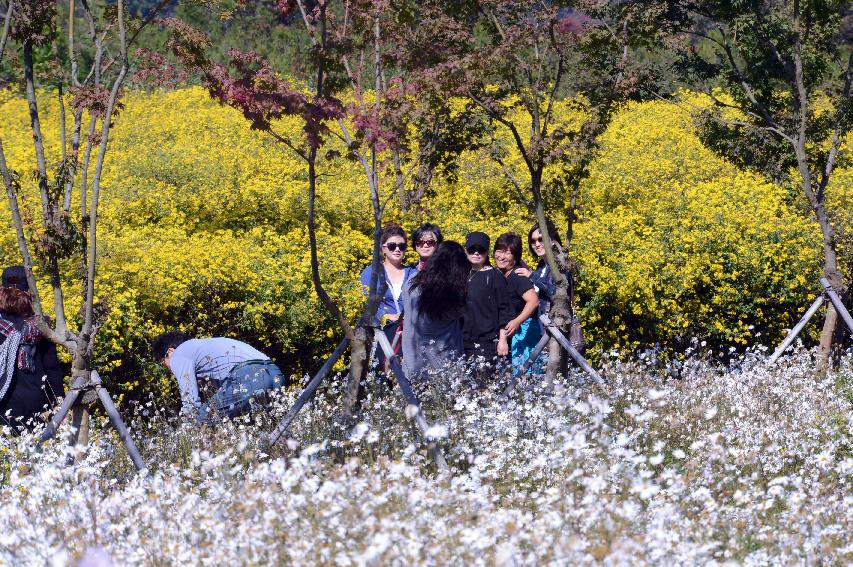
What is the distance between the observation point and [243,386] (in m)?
5.62

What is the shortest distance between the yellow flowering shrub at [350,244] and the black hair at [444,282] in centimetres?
63

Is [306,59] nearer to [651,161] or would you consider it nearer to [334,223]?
[334,223]

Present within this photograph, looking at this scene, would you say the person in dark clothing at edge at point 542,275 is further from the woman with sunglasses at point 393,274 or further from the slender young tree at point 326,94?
the slender young tree at point 326,94

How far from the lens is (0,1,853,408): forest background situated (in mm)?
7547

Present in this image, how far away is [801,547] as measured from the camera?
3.52 meters

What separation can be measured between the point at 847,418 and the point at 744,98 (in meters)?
4.22

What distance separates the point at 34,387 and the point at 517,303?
298 centimetres

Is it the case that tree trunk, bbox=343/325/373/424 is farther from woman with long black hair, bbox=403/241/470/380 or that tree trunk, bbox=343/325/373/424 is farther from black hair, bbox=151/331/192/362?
black hair, bbox=151/331/192/362

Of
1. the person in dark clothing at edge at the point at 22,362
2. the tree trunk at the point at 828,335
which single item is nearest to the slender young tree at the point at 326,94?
the person in dark clothing at edge at the point at 22,362

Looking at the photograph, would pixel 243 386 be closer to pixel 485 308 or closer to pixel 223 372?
pixel 223 372

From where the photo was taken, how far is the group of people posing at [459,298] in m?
6.05

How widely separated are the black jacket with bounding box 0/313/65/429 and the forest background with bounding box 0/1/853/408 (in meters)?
0.68

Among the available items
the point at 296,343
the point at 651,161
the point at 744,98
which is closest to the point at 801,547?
the point at 296,343

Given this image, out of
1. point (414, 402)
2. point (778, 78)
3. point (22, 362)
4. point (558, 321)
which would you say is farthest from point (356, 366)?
point (778, 78)
